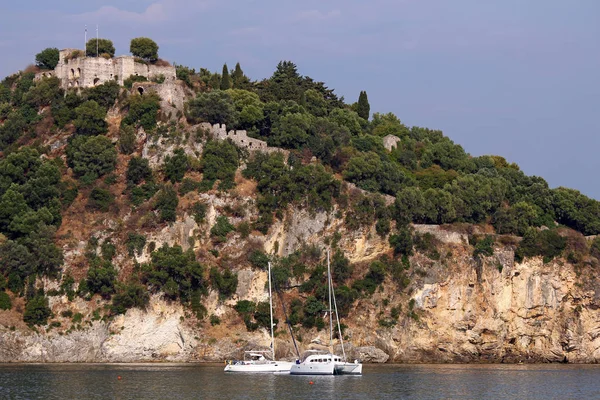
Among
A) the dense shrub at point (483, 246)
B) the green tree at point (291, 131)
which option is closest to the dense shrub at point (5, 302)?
the green tree at point (291, 131)

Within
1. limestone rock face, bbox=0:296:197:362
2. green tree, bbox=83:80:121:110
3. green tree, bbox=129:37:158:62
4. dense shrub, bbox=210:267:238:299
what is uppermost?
green tree, bbox=129:37:158:62

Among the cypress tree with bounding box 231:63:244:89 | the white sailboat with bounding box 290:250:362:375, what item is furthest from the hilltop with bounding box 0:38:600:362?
the white sailboat with bounding box 290:250:362:375

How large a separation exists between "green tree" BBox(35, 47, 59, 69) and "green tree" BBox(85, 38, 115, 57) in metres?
4.01

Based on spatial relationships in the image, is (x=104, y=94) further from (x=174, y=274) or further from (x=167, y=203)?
(x=174, y=274)

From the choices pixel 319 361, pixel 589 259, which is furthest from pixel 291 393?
pixel 589 259

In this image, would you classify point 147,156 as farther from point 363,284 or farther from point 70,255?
point 363,284

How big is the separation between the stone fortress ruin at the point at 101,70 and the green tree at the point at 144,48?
2.38 metres

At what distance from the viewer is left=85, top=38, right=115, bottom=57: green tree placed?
118250mm

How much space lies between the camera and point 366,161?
110250 millimetres

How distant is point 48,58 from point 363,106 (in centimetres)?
3440

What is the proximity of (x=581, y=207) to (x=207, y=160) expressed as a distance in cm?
3726

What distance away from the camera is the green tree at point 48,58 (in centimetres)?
12006

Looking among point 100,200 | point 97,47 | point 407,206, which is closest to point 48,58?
point 97,47

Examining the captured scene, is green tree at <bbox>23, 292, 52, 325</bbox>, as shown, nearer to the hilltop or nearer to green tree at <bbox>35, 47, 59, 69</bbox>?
the hilltop
